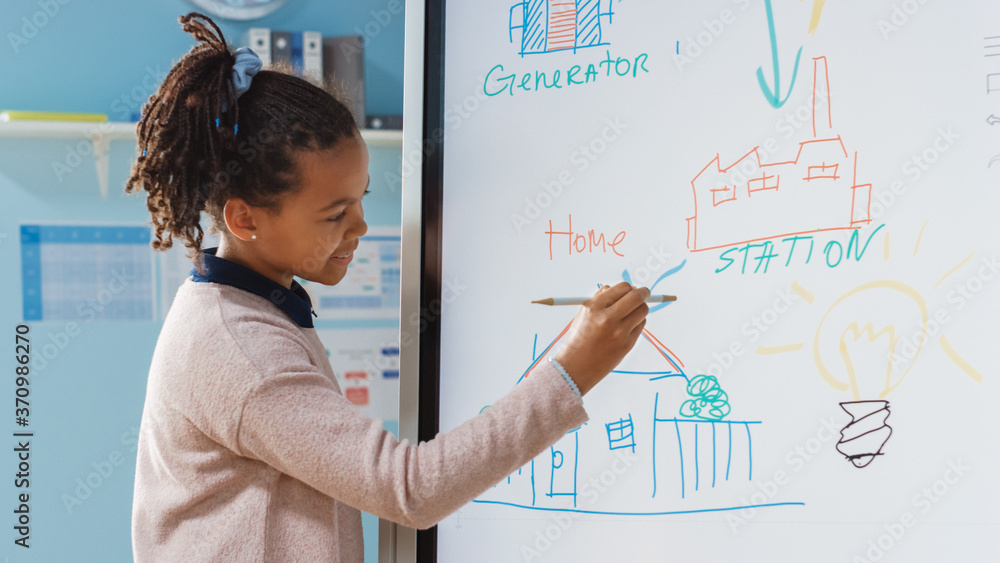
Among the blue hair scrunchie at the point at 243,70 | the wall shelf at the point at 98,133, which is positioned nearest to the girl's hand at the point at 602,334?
the blue hair scrunchie at the point at 243,70

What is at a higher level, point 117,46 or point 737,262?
point 117,46

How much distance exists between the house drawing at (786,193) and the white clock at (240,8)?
54.6 inches

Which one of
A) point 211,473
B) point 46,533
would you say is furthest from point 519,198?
point 46,533

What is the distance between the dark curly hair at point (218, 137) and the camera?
65 cm

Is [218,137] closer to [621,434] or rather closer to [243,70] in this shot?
[243,70]

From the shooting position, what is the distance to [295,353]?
62 centimetres

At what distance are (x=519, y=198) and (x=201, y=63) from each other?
375 millimetres

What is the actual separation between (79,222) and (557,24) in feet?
4.73

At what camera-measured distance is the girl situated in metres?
0.58

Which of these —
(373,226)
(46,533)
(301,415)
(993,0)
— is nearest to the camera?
(301,415)

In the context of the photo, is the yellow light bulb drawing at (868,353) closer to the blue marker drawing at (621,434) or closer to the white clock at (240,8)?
the blue marker drawing at (621,434)

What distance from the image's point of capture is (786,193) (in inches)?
30.9

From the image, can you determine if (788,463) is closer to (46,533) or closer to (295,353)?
(295,353)

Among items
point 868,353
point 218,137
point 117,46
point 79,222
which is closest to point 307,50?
point 117,46
